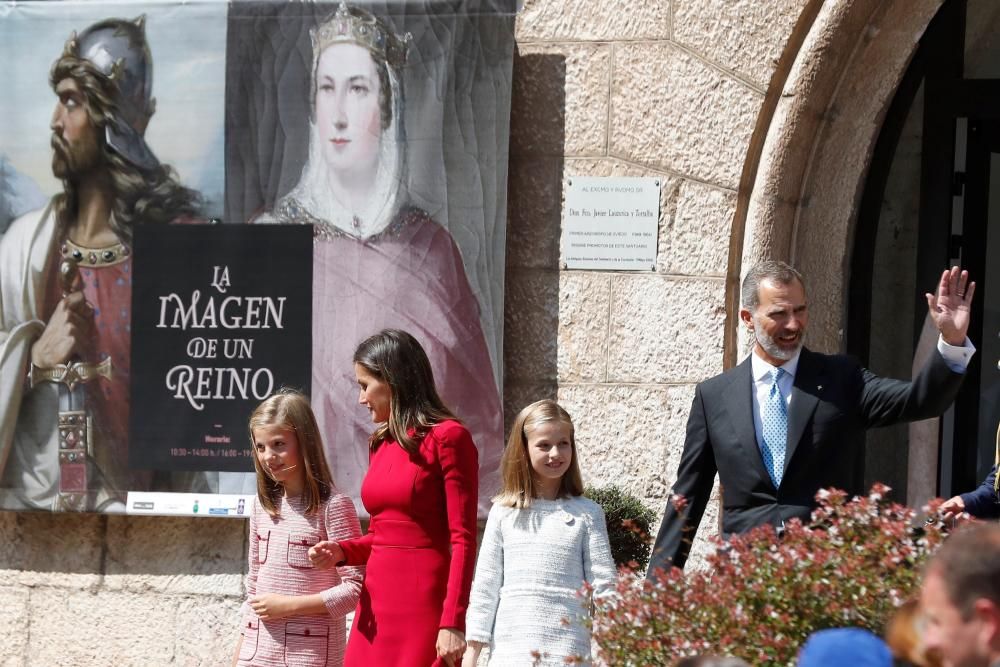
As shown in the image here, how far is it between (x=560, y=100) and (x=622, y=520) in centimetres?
184

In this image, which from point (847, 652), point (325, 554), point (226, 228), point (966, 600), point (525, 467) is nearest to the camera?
point (966, 600)

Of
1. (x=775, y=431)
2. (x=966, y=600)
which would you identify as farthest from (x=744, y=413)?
(x=966, y=600)

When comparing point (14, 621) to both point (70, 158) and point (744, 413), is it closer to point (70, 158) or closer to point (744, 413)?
point (70, 158)

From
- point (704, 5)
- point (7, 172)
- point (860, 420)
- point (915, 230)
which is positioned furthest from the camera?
point (915, 230)

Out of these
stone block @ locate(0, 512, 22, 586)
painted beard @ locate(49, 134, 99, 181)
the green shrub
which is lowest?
stone block @ locate(0, 512, 22, 586)

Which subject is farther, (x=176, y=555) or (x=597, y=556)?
(x=176, y=555)

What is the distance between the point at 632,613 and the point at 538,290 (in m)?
2.96

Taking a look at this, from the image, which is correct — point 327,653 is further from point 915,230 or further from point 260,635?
point 915,230

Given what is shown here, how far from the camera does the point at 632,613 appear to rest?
2992mm

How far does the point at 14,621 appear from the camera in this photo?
6230 millimetres

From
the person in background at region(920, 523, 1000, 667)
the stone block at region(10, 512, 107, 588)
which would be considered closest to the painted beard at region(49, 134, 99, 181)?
the stone block at region(10, 512, 107, 588)

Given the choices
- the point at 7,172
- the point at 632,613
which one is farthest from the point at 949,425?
the point at 7,172

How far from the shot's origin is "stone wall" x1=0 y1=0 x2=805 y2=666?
226 inches

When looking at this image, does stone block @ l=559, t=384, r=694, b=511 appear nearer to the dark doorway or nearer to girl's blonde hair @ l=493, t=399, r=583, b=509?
the dark doorway
